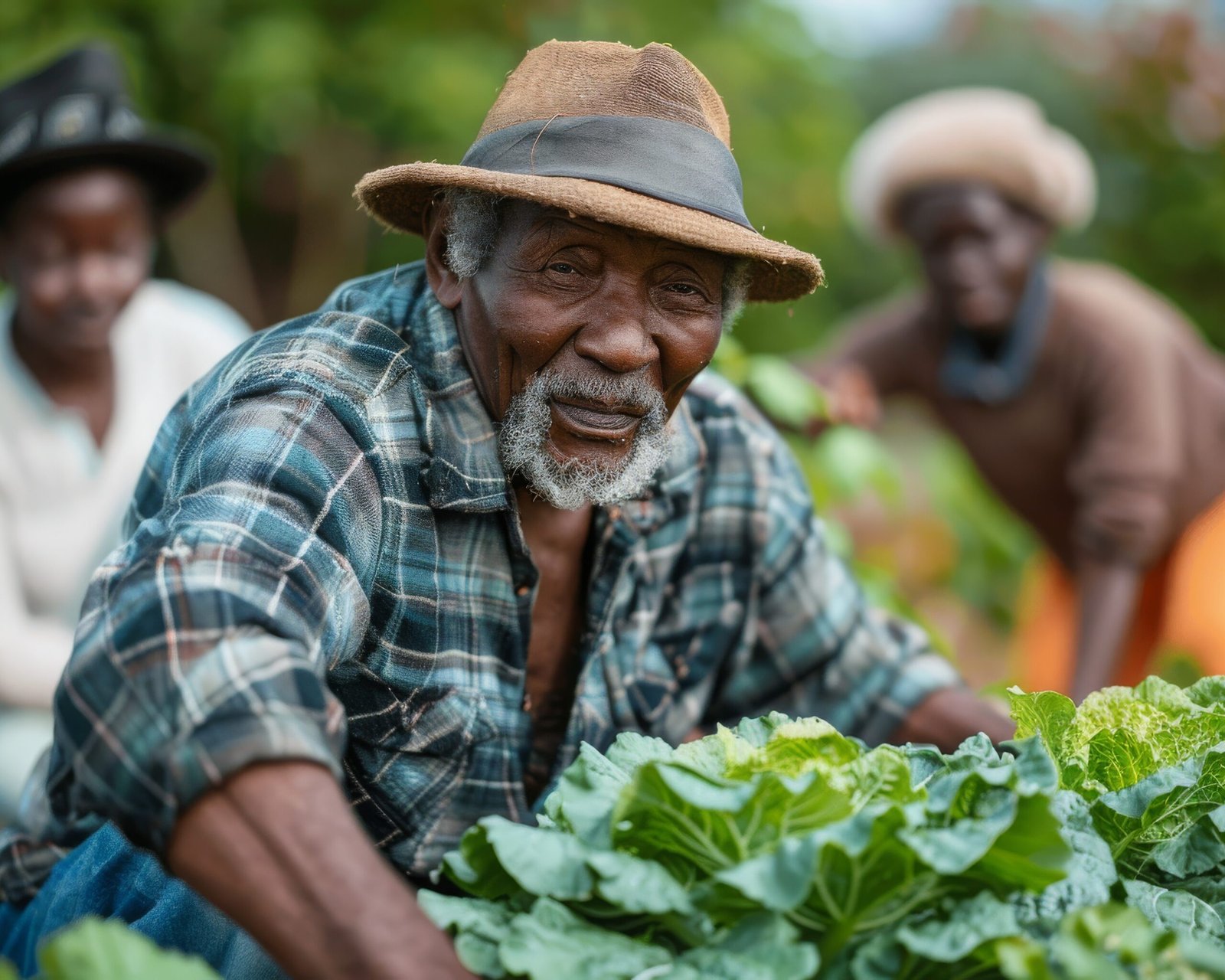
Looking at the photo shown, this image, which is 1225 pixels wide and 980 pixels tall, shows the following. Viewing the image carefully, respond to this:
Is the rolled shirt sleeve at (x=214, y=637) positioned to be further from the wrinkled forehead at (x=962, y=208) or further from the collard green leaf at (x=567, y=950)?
the wrinkled forehead at (x=962, y=208)

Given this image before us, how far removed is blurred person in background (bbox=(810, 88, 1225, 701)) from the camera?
15.4ft

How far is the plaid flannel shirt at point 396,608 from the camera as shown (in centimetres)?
160

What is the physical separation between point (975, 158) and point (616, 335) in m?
3.29

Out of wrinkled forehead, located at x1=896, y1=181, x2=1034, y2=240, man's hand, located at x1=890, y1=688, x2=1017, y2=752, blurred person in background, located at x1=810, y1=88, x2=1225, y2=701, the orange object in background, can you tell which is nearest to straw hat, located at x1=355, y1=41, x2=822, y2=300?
man's hand, located at x1=890, y1=688, x2=1017, y2=752

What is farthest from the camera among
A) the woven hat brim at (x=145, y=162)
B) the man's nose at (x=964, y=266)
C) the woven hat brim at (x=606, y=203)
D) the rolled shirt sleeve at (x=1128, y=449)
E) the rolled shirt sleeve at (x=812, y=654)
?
the man's nose at (x=964, y=266)

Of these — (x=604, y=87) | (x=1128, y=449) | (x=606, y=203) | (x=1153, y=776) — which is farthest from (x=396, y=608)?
(x=1128, y=449)

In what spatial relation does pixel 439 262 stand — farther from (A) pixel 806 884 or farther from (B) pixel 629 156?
(A) pixel 806 884

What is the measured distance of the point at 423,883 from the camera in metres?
2.24

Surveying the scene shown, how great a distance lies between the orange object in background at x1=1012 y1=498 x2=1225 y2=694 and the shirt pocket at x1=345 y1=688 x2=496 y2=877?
3184 millimetres

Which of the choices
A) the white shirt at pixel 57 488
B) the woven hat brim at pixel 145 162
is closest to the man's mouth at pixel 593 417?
the white shirt at pixel 57 488

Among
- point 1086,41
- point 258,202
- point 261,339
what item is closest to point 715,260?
point 261,339

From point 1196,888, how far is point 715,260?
1.08m

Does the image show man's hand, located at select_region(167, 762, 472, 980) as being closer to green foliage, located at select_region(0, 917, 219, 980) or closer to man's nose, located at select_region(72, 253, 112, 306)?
green foliage, located at select_region(0, 917, 219, 980)

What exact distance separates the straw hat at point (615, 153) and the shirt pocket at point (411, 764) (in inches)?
30.6
